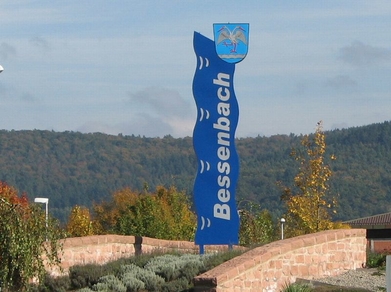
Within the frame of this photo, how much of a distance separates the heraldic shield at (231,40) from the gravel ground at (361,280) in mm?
6797

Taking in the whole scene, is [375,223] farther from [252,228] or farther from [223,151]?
[223,151]

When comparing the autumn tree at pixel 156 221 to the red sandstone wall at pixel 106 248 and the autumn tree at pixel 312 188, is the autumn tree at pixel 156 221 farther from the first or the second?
the red sandstone wall at pixel 106 248

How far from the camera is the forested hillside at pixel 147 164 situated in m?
121

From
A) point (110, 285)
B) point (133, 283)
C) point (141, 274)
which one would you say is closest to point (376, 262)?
point (141, 274)

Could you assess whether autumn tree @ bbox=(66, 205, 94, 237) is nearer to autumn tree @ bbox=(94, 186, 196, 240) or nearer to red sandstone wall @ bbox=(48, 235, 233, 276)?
autumn tree @ bbox=(94, 186, 196, 240)

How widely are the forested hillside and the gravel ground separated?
297 feet

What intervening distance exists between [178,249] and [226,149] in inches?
125

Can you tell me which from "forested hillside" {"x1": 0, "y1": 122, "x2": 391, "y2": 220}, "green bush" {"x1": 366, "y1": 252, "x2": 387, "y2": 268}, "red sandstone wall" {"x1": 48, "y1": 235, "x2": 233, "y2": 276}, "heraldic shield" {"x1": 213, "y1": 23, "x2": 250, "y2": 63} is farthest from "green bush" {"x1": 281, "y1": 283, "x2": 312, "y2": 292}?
"forested hillside" {"x1": 0, "y1": 122, "x2": 391, "y2": 220}

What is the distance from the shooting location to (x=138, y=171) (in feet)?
520

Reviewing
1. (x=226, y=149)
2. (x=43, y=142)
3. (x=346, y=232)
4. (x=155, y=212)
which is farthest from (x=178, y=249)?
(x=43, y=142)

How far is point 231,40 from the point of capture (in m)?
25.5

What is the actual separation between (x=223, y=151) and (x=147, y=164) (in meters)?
135

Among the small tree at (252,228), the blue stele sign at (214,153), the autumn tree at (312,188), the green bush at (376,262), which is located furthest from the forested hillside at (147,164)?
the green bush at (376,262)

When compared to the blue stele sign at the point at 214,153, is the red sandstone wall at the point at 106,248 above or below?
below
